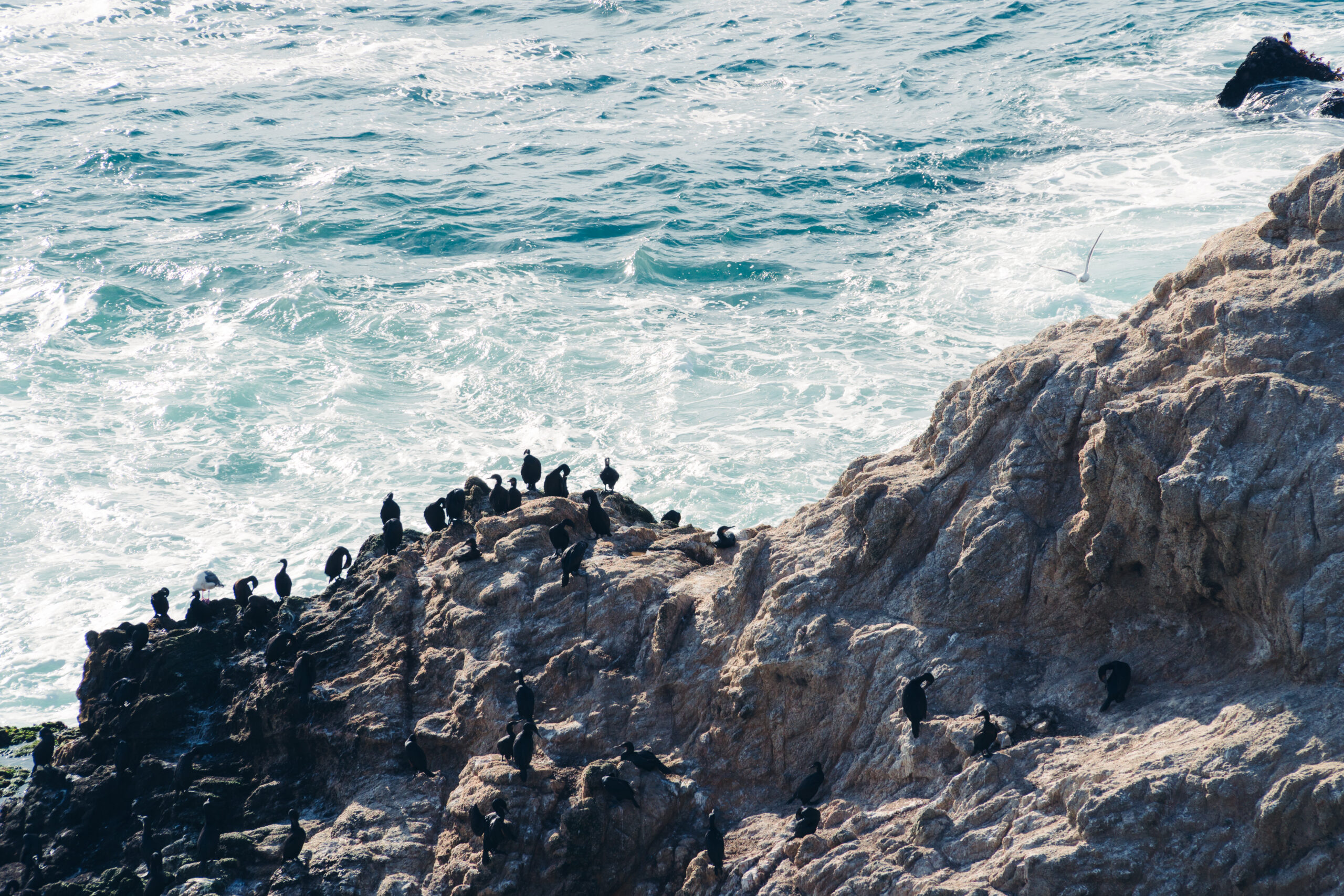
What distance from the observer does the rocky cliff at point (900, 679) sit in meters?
9.35

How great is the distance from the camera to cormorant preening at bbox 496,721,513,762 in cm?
1233

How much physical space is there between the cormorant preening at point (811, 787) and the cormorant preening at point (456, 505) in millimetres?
7020

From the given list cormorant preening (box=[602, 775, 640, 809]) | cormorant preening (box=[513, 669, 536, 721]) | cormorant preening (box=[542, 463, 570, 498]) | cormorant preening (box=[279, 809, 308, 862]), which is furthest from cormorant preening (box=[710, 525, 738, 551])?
cormorant preening (box=[279, 809, 308, 862])

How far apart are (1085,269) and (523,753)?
25056 millimetres

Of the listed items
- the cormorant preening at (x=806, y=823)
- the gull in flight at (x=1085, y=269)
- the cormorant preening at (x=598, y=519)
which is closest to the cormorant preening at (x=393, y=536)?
the cormorant preening at (x=598, y=519)

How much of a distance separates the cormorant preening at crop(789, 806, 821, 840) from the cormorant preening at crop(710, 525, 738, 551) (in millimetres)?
4975

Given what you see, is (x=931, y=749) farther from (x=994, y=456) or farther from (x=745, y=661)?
(x=994, y=456)

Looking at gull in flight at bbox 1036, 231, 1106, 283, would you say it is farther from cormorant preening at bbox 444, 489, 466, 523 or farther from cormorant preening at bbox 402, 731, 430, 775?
cormorant preening at bbox 402, 731, 430, 775

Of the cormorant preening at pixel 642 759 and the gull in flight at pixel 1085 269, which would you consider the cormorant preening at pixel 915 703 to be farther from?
the gull in flight at pixel 1085 269

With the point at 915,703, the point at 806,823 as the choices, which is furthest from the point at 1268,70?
the point at 806,823

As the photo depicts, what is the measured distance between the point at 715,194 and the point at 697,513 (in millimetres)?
20963

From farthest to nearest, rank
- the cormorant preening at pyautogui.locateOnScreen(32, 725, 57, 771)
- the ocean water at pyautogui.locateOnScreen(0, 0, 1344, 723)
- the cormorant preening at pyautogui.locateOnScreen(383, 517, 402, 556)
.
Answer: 1. the ocean water at pyautogui.locateOnScreen(0, 0, 1344, 723)
2. the cormorant preening at pyautogui.locateOnScreen(383, 517, 402, 556)
3. the cormorant preening at pyautogui.locateOnScreen(32, 725, 57, 771)

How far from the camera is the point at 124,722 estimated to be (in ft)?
48.9

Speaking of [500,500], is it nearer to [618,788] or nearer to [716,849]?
[618,788]
